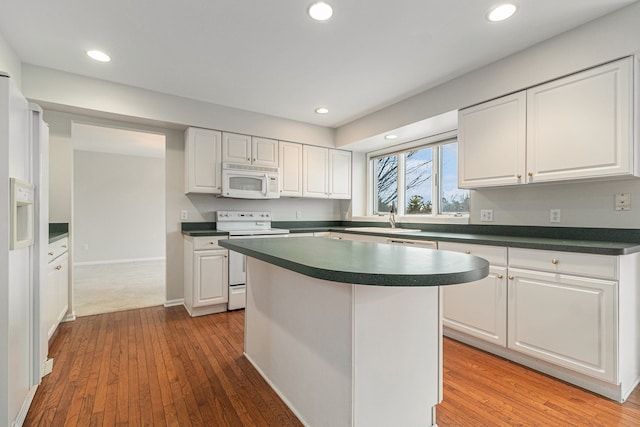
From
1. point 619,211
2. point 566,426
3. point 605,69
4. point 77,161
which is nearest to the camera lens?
point 566,426

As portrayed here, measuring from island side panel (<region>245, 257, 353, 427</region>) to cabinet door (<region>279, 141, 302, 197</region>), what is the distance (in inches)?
82.0

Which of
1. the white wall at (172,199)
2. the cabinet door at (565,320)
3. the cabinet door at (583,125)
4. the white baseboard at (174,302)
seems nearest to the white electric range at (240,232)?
the white wall at (172,199)

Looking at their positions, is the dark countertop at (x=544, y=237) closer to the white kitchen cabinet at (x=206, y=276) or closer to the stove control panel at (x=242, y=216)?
the white kitchen cabinet at (x=206, y=276)

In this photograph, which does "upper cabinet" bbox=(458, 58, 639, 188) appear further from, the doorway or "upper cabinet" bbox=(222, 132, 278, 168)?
the doorway

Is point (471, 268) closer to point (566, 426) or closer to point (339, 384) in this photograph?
point (339, 384)

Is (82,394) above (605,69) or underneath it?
underneath

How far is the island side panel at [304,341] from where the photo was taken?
130cm

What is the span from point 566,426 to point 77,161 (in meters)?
7.96

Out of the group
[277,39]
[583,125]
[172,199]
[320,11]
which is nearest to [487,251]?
[583,125]

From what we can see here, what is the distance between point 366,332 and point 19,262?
5.39 feet

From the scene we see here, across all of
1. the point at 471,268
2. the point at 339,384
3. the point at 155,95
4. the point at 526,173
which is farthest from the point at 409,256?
the point at 155,95

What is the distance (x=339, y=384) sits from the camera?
4.31 feet

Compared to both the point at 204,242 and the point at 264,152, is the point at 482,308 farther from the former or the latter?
the point at 264,152

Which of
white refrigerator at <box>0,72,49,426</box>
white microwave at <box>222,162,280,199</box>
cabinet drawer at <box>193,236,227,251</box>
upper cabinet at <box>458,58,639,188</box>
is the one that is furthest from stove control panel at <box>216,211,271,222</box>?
upper cabinet at <box>458,58,639,188</box>
